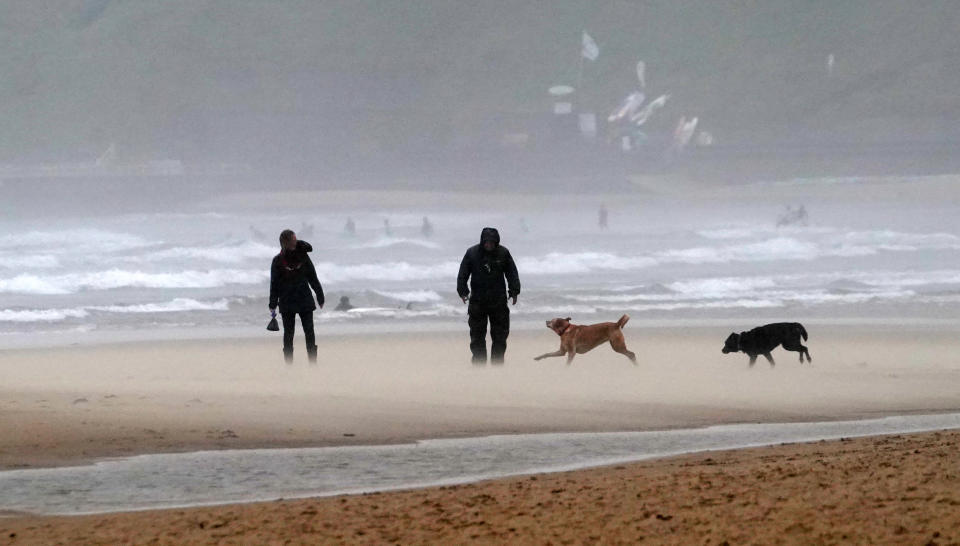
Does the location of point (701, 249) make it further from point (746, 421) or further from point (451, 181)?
point (746, 421)

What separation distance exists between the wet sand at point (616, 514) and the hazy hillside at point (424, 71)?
68511 mm

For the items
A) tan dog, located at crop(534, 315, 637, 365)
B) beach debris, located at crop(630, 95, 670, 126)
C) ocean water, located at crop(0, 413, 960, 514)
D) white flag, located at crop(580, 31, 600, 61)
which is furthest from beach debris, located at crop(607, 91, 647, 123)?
ocean water, located at crop(0, 413, 960, 514)

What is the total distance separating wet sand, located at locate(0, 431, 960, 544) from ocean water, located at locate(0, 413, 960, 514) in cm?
41

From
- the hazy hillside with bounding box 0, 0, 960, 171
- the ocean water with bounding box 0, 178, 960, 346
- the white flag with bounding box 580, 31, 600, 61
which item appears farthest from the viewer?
the white flag with bounding box 580, 31, 600, 61

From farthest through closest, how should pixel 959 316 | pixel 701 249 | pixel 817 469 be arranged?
pixel 701 249
pixel 959 316
pixel 817 469

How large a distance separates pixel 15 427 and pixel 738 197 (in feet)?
201

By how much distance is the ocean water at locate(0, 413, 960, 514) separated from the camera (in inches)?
287

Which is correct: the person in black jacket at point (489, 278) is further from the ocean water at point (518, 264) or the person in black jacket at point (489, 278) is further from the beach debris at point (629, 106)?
the beach debris at point (629, 106)

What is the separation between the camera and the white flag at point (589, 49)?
8069 cm

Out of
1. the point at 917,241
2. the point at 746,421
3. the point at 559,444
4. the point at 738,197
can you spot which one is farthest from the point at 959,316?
the point at 738,197

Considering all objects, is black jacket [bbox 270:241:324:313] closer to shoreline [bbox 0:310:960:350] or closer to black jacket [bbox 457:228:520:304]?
black jacket [bbox 457:228:520:304]

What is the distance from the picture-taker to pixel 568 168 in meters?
74.1

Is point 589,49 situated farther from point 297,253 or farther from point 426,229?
point 297,253

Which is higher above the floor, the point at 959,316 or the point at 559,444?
the point at 959,316
